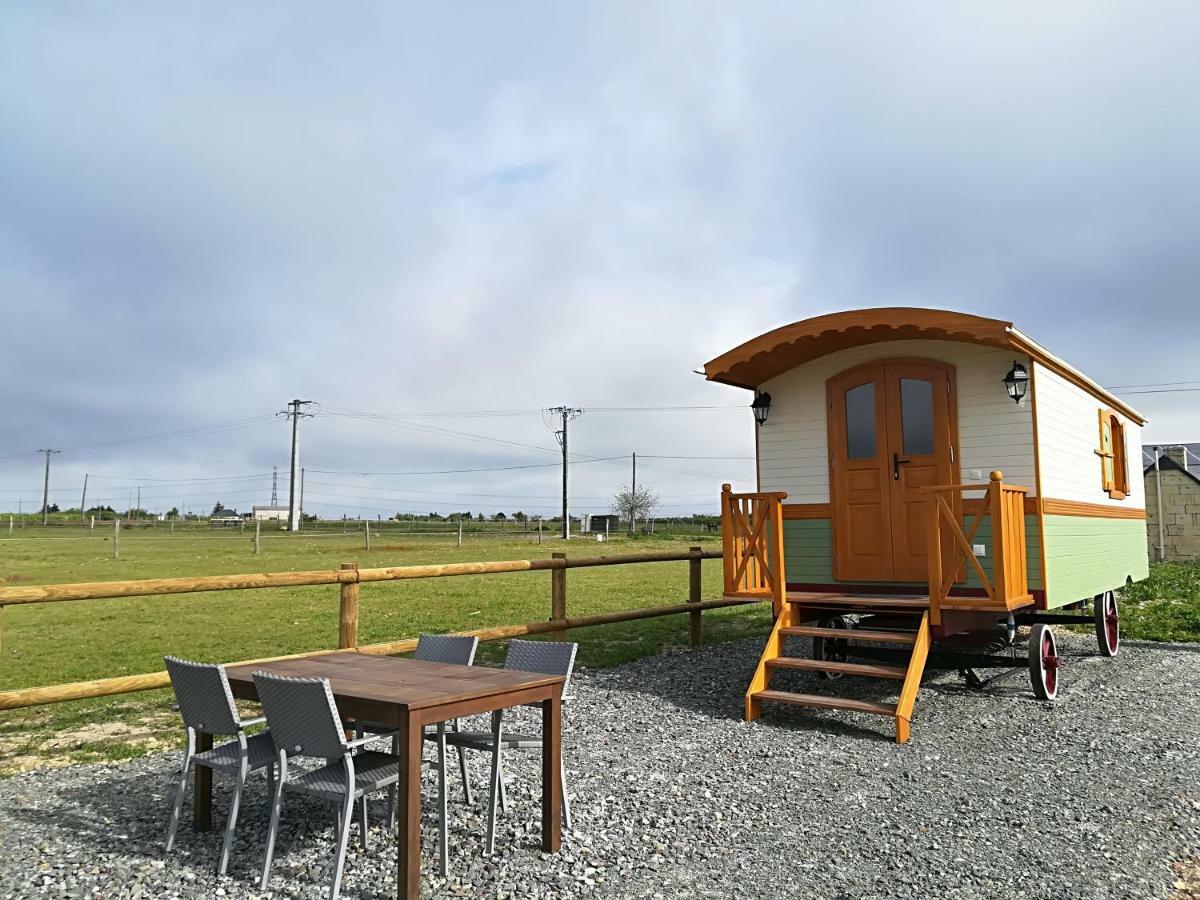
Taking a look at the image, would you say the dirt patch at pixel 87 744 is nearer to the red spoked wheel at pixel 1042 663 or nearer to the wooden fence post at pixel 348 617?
the wooden fence post at pixel 348 617

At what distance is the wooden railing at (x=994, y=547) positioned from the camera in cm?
656

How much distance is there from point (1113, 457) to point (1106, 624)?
6.47 feet

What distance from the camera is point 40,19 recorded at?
7.38 metres

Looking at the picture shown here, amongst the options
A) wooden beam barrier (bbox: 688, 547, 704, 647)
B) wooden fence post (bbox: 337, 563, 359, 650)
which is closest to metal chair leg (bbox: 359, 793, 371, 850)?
wooden fence post (bbox: 337, 563, 359, 650)

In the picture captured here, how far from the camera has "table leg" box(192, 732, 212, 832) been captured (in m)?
4.21

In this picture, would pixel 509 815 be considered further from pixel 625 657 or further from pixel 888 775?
pixel 625 657

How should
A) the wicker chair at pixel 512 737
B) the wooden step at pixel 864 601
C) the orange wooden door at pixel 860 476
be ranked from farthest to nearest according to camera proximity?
1. the orange wooden door at pixel 860 476
2. the wooden step at pixel 864 601
3. the wicker chair at pixel 512 737

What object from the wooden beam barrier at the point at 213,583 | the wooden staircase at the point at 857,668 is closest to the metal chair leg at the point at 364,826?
the wooden beam barrier at the point at 213,583

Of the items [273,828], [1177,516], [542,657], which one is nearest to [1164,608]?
[1177,516]

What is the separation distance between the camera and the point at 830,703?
6547mm

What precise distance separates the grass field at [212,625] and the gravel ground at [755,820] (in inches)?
63.4

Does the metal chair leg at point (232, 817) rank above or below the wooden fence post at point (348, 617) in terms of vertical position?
below

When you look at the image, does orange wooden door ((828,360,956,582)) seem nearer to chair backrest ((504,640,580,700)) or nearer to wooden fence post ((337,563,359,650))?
chair backrest ((504,640,580,700))

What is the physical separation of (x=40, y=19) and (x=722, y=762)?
820 cm
